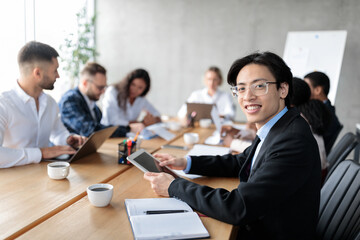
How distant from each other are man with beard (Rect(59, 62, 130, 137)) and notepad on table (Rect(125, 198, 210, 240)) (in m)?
1.29

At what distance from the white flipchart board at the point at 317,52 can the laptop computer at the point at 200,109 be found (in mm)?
1706

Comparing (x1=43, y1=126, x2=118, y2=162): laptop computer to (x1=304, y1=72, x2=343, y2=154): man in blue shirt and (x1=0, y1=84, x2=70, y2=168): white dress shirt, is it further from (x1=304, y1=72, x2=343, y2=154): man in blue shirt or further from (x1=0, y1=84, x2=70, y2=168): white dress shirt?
(x1=304, y1=72, x2=343, y2=154): man in blue shirt

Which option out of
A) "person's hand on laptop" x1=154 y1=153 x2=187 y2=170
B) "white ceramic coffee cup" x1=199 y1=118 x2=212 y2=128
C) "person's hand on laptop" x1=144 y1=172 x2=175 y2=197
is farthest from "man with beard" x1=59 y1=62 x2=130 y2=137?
"person's hand on laptop" x1=144 y1=172 x2=175 y2=197

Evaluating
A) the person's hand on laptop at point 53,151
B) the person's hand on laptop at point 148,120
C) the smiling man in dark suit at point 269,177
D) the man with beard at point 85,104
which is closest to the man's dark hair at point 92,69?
the man with beard at point 85,104

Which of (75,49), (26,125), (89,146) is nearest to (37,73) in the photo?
(26,125)

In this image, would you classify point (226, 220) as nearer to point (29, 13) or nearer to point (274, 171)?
point (274, 171)

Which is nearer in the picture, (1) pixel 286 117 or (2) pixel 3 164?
(1) pixel 286 117

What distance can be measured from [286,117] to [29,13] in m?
4.14

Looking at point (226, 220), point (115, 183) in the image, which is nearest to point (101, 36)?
point (115, 183)

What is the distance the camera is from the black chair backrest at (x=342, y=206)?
1.24 metres

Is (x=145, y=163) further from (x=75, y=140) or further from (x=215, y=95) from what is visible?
(x=215, y=95)

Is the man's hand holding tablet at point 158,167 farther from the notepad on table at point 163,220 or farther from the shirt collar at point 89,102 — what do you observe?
the shirt collar at point 89,102

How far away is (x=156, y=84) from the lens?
5.19m

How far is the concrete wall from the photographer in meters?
4.18
